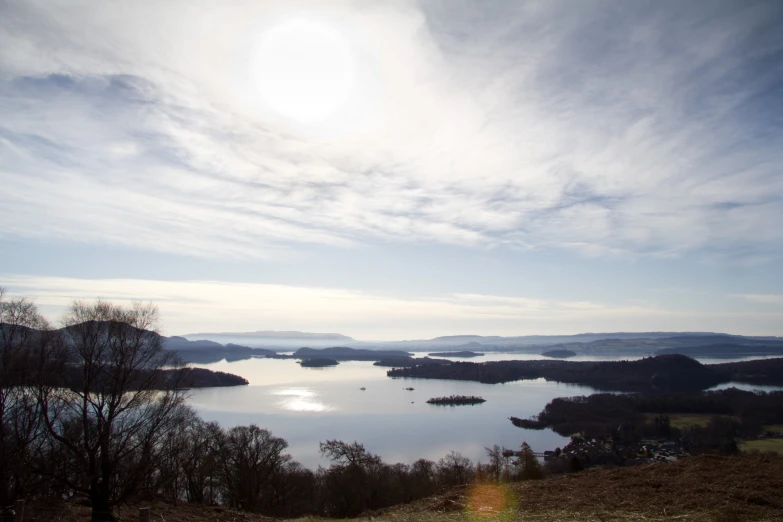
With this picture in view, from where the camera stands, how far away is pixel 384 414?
80.3 meters

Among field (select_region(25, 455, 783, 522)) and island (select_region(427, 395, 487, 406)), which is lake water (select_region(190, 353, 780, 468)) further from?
field (select_region(25, 455, 783, 522))

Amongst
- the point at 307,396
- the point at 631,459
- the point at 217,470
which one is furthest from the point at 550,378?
the point at 217,470

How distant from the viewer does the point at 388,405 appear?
91.7 metres

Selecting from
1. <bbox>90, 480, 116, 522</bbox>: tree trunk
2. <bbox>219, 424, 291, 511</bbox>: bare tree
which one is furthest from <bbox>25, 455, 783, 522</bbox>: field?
<bbox>219, 424, 291, 511</bbox>: bare tree

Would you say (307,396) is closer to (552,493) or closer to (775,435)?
(775,435)

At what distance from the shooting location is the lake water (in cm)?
5569

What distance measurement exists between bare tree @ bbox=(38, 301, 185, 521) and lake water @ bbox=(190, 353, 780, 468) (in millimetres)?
33201

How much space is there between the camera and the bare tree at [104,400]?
12.3 metres

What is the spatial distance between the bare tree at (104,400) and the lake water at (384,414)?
3320cm

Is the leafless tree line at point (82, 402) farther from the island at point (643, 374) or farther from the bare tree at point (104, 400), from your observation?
the island at point (643, 374)

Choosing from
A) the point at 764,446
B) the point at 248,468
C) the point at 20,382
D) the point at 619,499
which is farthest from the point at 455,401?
the point at 20,382

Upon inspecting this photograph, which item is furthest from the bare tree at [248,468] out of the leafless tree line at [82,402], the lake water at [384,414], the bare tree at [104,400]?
the lake water at [384,414]

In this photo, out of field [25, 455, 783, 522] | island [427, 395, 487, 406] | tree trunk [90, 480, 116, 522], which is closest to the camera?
field [25, 455, 783, 522]

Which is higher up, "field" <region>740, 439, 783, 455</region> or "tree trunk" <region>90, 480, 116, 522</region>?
"tree trunk" <region>90, 480, 116, 522</region>
